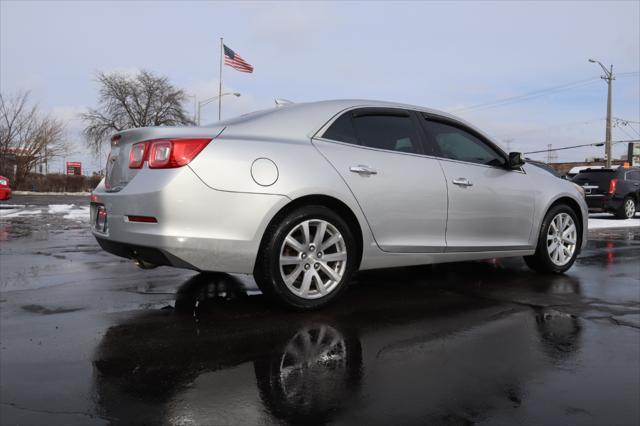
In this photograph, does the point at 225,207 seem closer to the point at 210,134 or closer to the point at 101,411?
the point at 210,134

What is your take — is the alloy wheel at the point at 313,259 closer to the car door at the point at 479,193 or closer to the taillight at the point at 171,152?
the taillight at the point at 171,152

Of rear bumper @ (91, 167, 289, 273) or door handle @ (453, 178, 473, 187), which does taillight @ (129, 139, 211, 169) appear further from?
door handle @ (453, 178, 473, 187)

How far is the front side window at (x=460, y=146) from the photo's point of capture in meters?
4.71

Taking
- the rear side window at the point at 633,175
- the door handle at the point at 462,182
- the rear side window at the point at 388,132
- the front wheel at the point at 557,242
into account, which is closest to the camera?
the rear side window at the point at 388,132

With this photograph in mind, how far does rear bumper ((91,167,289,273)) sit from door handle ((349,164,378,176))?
67 cm

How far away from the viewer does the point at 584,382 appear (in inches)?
99.7

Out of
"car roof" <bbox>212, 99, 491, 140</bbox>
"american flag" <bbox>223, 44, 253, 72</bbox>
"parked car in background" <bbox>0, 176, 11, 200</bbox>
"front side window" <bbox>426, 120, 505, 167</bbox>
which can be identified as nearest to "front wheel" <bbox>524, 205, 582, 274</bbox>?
"front side window" <bbox>426, 120, 505, 167</bbox>

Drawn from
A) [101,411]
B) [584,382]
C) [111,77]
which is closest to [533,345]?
[584,382]

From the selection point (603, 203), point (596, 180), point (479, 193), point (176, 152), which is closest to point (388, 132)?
point (479, 193)

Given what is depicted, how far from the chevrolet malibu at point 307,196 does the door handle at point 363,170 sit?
1 cm

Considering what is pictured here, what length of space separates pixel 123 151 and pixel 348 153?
167 cm

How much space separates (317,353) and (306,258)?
0.94m

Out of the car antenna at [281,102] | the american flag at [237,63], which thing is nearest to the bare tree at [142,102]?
the american flag at [237,63]

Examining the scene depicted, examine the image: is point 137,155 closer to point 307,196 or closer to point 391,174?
point 307,196
